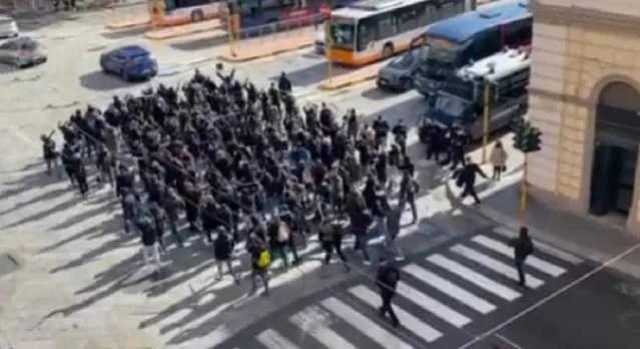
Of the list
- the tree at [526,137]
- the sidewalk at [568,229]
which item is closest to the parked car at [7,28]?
the sidewalk at [568,229]

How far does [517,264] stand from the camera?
21109 mm

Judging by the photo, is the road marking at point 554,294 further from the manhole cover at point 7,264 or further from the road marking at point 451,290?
the manhole cover at point 7,264

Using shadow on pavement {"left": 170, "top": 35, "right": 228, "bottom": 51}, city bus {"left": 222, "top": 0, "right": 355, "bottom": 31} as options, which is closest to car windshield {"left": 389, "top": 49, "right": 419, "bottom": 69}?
city bus {"left": 222, "top": 0, "right": 355, "bottom": 31}

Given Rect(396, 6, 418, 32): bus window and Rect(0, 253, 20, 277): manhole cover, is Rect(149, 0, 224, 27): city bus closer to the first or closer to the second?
Rect(396, 6, 418, 32): bus window

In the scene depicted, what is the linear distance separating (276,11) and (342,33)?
28.0 ft

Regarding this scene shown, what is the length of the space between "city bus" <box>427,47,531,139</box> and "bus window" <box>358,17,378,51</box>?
26.4ft

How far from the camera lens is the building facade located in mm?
22641

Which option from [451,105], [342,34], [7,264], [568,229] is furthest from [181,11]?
[568,229]

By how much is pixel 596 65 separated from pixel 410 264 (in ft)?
22.5

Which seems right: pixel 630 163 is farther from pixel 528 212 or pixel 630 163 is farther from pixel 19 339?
pixel 19 339

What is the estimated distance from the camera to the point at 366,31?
127ft

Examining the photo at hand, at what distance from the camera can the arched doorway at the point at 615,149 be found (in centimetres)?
2295

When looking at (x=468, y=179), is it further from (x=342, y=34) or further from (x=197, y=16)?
(x=197, y=16)

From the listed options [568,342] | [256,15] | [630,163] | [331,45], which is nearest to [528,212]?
[630,163]
